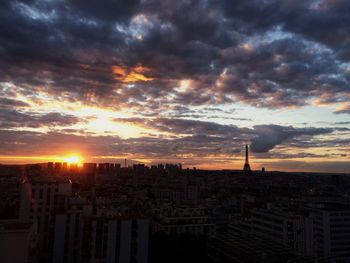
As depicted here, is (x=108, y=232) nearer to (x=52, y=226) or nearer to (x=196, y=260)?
(x=196, y=260)

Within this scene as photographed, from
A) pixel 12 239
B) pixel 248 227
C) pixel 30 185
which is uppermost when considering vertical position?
pixel 30 185

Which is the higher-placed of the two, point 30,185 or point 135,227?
point 30,185

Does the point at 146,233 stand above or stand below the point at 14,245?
above

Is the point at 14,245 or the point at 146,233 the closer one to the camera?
the point at 14,245

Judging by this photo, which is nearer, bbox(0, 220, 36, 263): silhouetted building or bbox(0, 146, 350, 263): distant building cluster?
bbox(0, 220, 36, 263): silhouetted building

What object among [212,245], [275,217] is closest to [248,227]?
[275,217]

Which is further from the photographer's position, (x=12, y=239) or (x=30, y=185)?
(x=30, y=185)

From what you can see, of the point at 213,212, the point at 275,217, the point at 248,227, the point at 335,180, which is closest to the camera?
the point at 275,217

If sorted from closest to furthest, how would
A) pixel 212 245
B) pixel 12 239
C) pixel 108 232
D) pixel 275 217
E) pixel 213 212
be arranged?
1. pixel 12 239
2. pixel 108 232
3. pixel 212 245
4. pixel 275 217
5. pixel 213 212

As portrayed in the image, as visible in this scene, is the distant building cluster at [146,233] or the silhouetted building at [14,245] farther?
the distant building cluster at [146,233]
